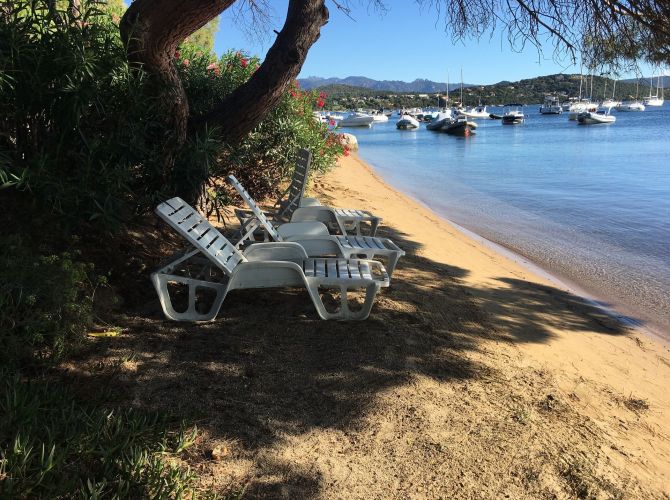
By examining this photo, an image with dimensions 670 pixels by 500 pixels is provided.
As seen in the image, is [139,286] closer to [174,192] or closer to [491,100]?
[174,192]

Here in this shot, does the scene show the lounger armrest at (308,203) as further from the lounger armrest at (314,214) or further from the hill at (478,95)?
the hill at (478,95)

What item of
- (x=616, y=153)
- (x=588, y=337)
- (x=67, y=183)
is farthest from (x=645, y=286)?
(x=616, y=153)

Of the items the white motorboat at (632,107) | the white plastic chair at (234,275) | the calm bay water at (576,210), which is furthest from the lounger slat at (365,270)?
the white motorboat at (632,107)

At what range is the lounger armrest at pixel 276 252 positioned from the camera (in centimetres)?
436

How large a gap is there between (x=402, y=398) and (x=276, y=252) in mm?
1748

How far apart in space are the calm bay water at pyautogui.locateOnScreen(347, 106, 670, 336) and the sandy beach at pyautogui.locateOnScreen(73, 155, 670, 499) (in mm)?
2693

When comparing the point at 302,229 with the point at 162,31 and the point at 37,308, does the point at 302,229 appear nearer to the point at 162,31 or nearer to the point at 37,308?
the point at 162,31

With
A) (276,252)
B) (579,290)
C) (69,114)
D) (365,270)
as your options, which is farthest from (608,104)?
(69,114)

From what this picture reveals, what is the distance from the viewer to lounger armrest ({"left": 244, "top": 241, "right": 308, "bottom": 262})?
4.36 metres

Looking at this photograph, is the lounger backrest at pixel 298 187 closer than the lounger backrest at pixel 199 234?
No

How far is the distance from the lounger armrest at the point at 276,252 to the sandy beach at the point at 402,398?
0.40 metres

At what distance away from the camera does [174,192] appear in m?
5.06

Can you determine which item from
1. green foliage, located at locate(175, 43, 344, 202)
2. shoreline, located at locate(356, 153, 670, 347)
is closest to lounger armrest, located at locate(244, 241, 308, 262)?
green foliage, located at locate(175, 43, 344, 202)

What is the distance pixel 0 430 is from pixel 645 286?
770 cm
